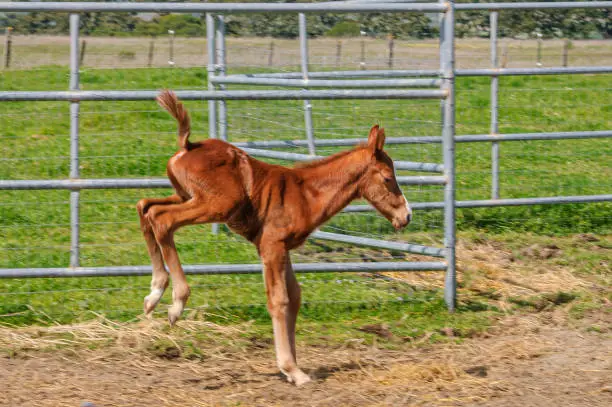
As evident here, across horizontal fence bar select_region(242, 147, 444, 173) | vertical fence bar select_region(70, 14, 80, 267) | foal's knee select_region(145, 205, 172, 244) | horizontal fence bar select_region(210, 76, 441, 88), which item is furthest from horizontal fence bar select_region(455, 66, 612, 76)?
foal's knee select_region(145, 205, 172, 244)

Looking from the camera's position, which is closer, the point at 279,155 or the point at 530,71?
the point at 279,155

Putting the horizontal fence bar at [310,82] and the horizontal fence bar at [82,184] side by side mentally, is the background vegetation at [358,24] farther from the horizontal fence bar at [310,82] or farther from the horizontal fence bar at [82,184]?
the horizontal fence bar at [82,184]

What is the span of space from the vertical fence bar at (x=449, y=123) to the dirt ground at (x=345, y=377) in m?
0.80

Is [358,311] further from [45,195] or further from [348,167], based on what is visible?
[45,195]

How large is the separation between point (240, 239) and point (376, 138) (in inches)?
118

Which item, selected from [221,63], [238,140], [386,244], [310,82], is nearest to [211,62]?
[221,63]

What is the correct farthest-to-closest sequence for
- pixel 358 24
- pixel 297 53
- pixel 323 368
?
1. pixel 297 53
2. pixel 358 24
3. pixel 323 368

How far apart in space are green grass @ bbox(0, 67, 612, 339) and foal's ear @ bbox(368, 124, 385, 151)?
153 cm

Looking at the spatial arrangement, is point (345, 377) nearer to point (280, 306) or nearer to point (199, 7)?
point (280, 306)

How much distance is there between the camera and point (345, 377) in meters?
5.21

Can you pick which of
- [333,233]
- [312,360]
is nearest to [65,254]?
[333,233]

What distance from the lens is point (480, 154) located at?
38.5 feet

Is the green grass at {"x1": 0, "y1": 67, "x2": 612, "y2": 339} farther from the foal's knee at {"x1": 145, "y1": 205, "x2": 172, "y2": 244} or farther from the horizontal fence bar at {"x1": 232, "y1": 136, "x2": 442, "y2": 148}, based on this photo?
the foal's knee at {"x1": 145, "y1": 205, "x2": 172, "y2": 244}

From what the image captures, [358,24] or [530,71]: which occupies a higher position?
[358,24]
